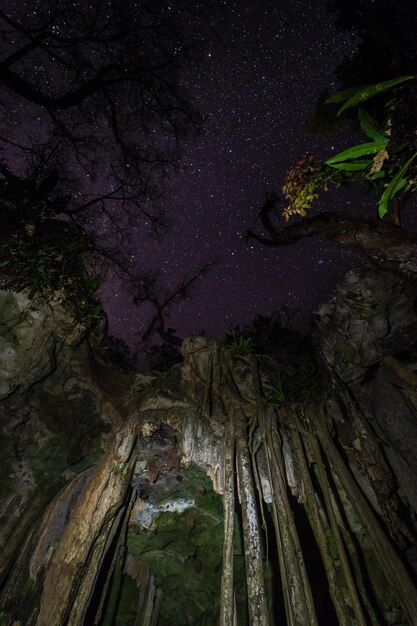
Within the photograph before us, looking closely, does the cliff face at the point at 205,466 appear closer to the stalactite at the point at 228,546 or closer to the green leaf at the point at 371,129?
the stalactite at the point at 228,546

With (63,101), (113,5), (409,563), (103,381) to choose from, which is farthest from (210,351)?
(113,5)

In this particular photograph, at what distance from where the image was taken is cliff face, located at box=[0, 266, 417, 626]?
12.5 feet

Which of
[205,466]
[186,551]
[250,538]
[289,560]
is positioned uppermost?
[205,466]

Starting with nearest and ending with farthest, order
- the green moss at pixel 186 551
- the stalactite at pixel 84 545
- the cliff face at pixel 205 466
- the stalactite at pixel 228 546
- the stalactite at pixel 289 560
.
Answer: the stalactite at pixel 289 560 → the stalactite at pixel 228 546 → the stalactite at pixel 84 545 → the cliff face at pixel 205 466 → the green moss at pixel 186 551

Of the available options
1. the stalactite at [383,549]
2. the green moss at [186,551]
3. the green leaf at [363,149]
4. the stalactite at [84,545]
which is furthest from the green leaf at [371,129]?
the green moss at [186,551]

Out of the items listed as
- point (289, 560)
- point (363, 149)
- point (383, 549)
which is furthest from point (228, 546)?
point (363, 149)

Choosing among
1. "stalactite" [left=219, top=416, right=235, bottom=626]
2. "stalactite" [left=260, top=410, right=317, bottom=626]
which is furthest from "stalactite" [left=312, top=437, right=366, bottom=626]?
"stalactite" [left=219, top=416, right=235, bottom=626]

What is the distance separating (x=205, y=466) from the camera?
4820 millimetres

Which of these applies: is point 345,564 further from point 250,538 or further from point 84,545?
point 84,545

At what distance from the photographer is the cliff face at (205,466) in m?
3.81

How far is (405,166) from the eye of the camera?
2.50 m

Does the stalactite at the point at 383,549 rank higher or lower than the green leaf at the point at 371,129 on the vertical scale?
lower

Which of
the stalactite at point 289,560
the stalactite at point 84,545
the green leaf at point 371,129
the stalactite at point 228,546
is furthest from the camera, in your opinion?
the stalactite at point 84,545

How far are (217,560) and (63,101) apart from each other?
9972 millimetres
